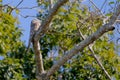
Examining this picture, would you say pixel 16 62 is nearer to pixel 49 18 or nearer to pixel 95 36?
pixel 49 18

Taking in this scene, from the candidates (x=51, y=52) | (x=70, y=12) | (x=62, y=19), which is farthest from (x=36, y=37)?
(x=51, y=52)

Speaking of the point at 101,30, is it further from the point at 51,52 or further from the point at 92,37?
the point at 51,52

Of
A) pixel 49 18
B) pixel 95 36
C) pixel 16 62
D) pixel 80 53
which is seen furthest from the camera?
pixel 16 62

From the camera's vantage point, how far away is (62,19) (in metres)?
Result: 10.8

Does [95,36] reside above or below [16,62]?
above

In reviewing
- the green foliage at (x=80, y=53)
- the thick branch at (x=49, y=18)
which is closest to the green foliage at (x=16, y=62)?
the green foliage at (x=80, y=53)

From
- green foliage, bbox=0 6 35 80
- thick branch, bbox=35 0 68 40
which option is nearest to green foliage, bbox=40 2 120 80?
green foliage, bbox=0 6 35 80

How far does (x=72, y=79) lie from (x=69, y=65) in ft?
1.88

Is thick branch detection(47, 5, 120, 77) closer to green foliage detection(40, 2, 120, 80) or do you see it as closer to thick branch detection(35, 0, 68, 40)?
thick branch detection(35, 0, 68, 40)

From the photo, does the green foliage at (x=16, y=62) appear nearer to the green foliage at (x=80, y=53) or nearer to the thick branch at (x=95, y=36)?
the green foliage at (x=80, y=53)

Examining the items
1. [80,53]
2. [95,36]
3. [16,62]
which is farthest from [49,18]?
[16,62]

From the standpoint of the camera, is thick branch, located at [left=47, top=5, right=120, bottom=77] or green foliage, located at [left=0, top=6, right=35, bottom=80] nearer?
thick branch, located at [left=47, top=5, right=120, bottom=77]

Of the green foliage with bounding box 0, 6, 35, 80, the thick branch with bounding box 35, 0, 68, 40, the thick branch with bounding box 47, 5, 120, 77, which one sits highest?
the thick branch with bounding box 35, 0, 68, 40

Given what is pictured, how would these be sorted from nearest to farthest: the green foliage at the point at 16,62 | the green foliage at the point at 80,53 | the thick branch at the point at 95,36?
1. the thick branch at the point at 95,36
2. the green foliage at the point at 80,53
3. the green foliage at the point at 16,62
